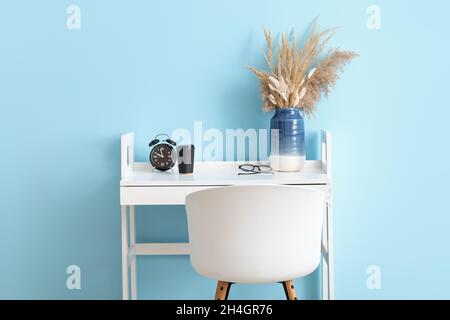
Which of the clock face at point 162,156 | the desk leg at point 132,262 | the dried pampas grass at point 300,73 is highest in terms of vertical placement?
the dried pampas grass at point 300,73

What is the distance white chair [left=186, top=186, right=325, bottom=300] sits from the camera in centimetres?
232

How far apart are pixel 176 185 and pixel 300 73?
679 millimetres

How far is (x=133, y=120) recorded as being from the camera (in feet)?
10.2

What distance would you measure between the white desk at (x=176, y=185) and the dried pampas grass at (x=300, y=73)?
19 cm

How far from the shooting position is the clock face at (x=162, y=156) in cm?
295

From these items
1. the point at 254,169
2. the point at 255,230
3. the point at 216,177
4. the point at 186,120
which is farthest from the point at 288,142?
the point at 255,230

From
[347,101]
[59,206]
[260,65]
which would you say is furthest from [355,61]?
[59,206]

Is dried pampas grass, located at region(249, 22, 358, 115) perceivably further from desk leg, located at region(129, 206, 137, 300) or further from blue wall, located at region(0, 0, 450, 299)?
desk leg, located at region(129, 206, 137, 300)

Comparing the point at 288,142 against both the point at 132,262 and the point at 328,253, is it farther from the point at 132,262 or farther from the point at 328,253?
the point at 132,262

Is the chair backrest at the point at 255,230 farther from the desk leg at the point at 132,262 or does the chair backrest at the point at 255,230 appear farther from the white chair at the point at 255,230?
the desk leg at the point at 132,262

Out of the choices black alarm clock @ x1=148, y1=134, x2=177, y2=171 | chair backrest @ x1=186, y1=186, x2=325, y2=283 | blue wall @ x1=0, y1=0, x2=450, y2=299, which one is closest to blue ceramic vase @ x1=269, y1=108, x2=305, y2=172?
blue wall @ x1=0, y1=0, x2=450, y2=299

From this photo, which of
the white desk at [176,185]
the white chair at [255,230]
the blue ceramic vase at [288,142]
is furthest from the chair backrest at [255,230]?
the blue ceramic vase at [288,142]

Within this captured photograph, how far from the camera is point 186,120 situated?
312 cm

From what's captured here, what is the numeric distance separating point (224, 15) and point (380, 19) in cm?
63
